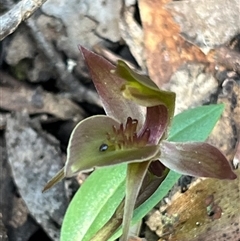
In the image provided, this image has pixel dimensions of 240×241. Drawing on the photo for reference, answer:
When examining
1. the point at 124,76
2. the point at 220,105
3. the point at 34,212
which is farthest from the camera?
the point at 34,212

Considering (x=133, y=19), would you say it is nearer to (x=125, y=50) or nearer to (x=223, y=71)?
(x=125, y=50)

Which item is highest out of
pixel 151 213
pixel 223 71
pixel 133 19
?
pixel 133 19

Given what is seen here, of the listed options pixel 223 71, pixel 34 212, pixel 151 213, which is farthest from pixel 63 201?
pixel 223 71

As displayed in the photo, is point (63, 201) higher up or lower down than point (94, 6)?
lower down

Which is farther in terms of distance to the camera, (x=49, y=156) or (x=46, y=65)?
(x=46, y=65)

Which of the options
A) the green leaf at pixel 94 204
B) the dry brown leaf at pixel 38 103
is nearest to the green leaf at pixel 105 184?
the green leaf at pixel 94 204

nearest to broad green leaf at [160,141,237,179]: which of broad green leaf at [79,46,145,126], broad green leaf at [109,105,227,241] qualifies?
broad green leaf at [79,46,145,126]

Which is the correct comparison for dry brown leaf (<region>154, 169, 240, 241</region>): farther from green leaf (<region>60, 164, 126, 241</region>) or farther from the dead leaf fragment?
the dead leaf fragment
